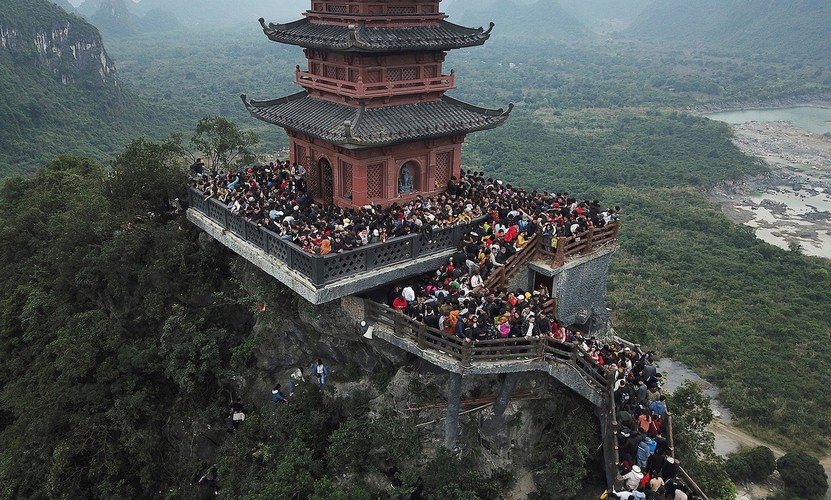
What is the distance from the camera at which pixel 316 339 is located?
72.9 feet

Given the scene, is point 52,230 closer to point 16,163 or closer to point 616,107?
point 16,163

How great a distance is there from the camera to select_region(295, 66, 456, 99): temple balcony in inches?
862

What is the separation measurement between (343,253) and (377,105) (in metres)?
6.51

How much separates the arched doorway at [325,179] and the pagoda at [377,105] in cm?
4

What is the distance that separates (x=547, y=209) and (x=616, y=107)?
150m

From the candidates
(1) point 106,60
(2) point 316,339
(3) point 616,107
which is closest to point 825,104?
(3) point 616,107

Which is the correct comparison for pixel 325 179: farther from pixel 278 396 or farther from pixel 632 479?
pixel 632 479

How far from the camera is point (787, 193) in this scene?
89188 mm

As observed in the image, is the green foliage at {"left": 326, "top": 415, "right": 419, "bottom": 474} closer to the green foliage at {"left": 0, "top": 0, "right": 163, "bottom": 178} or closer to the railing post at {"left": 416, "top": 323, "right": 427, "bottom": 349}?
the railing post at {"left": 416, "top": 323, "right": 427, "bottom": 349}

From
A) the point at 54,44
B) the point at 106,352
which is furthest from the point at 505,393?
the point at 54,44

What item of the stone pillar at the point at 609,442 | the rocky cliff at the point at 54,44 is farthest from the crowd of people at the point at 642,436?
the rocky cliff at the point at 54,44

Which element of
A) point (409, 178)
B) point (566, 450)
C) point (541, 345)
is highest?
point (409, 178)

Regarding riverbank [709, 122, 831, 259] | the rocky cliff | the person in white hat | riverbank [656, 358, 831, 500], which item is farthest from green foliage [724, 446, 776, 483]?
the rocky cliff

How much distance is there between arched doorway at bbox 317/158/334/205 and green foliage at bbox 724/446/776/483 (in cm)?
2585
